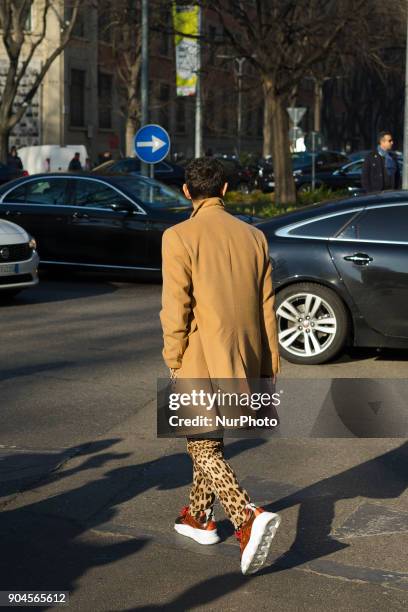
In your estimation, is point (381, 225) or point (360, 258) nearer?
point (360, 258)

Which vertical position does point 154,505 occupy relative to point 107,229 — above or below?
below

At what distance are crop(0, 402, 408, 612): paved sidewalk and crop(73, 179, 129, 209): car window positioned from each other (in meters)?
9.91

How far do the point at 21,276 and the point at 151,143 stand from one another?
30.9 feet

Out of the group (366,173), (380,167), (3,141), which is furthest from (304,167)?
(380,167)

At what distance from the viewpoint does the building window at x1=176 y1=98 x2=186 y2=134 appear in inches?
2761

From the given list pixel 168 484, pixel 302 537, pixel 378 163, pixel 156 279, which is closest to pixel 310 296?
pixel 168 484

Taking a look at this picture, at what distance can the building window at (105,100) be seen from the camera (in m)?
60.9

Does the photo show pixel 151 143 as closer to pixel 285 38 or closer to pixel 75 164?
A: pixel 285 38

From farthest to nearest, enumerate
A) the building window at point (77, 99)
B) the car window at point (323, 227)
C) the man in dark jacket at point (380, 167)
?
the building window at point (77, 99) < the man in dark jacket at point (380, 167) < the car window at point (323, 227)

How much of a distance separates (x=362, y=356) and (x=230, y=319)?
A: 6.34 m

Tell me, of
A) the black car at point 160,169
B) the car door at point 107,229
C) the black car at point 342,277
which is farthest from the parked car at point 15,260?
the black car at point 160,169

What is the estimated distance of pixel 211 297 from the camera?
5.02 m

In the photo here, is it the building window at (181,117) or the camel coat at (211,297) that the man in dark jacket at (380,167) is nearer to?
the camel coat at (211,297)

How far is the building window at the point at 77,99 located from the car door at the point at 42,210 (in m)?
40.0
